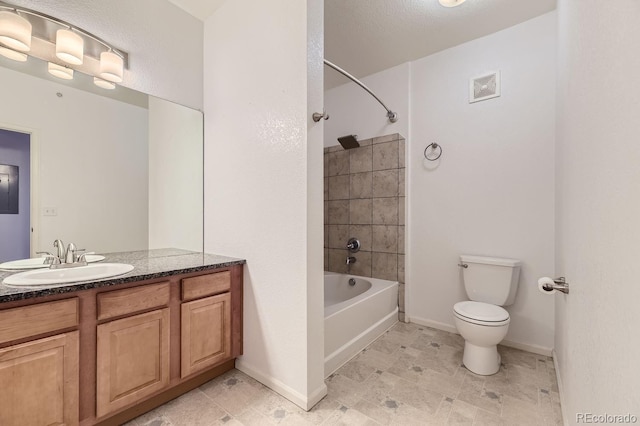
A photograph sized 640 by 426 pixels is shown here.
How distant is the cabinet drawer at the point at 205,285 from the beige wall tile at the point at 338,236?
1658 mm

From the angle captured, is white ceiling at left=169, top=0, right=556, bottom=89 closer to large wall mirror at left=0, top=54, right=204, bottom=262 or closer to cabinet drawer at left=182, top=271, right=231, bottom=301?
large wall mirror at left=0, top=54, right=204, bottom=262

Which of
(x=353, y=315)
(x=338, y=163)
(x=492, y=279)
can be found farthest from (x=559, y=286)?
(x=338, y=163)

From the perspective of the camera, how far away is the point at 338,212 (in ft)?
10.7

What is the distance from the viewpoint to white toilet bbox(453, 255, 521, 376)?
5.90 ft

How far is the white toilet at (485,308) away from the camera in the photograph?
5.90 ft

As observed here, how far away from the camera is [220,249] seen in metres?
2.04

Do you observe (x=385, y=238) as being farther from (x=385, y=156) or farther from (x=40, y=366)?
(x=40, y=366)

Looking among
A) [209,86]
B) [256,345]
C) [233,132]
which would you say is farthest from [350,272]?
[209,86]

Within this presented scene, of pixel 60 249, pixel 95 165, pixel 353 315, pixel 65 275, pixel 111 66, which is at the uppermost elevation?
pixel 111 66

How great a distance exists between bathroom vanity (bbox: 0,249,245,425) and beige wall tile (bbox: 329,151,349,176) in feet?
5.92

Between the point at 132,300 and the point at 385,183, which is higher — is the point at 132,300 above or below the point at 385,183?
below

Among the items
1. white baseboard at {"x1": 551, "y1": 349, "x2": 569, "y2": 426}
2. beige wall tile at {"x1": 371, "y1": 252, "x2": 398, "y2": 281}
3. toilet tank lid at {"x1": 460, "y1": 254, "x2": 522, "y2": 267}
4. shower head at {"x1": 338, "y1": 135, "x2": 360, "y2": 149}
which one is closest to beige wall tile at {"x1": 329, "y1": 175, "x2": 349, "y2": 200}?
shower head at {"x1": 338, "y1": 135, "x2": 360, "y2": 149}

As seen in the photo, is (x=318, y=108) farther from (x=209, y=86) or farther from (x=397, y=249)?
(x=397, y=249)

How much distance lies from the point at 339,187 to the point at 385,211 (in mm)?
666
